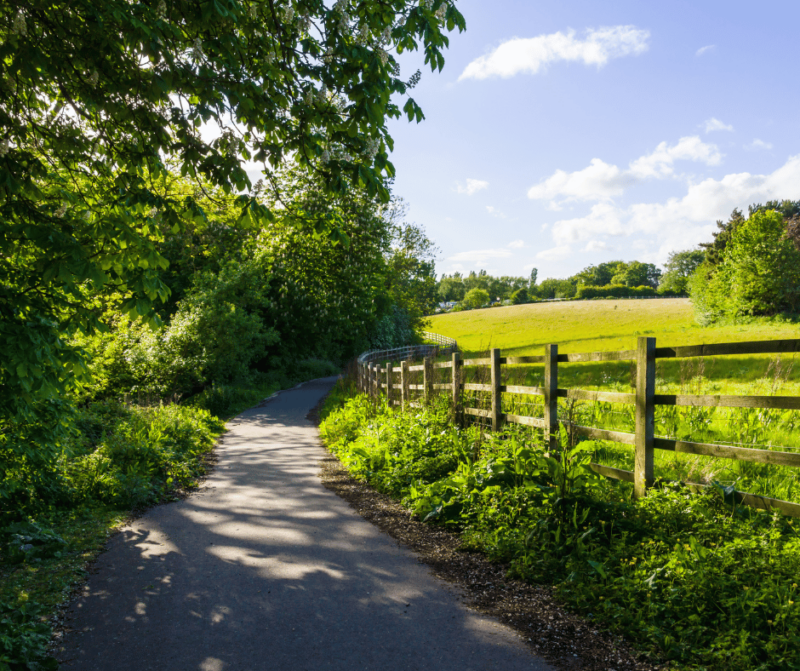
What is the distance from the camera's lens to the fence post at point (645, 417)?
4.88 m

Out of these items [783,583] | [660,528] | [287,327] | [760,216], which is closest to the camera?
[783,583]

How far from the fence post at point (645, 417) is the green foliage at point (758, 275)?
40499mm

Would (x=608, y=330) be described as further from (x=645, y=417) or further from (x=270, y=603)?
(x=270, y=603)

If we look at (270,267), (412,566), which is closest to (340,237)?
(412,566)

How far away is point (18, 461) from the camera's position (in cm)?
565

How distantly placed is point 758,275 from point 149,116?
143ft

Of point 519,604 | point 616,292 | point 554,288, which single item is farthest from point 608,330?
point 554,288

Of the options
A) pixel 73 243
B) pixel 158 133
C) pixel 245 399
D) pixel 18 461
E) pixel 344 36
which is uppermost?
pixel 344 36

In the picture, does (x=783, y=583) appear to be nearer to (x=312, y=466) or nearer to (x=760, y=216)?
(x=312, y=466)

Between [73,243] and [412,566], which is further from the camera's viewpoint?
[412,566]

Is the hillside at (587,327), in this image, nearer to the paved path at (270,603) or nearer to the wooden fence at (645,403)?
the wooden fence at (645,403)

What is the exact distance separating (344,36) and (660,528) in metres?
5.31

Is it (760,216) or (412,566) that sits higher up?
(760,216)

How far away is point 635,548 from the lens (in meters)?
4.10
